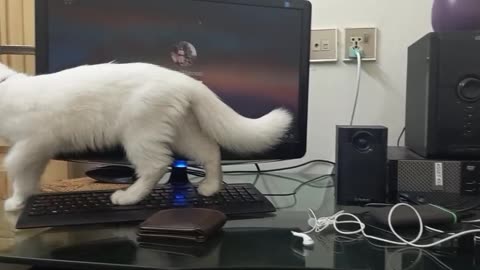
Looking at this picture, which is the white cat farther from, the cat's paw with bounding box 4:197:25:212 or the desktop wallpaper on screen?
the desktop wallpaper on screen

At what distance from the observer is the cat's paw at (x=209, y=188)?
3.09 ft

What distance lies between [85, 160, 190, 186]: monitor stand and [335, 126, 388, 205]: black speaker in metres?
0.37

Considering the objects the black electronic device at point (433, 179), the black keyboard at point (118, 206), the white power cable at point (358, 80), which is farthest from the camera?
the white power cable at point (358, 80)

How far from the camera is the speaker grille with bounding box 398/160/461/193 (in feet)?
3.29

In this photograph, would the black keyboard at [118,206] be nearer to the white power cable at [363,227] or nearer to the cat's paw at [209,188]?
the cat's paw at [209,188]

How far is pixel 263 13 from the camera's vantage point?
1.11 metres

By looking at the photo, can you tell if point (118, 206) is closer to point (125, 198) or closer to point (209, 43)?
point (125, 198)

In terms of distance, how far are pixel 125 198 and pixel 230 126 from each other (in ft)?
0.77

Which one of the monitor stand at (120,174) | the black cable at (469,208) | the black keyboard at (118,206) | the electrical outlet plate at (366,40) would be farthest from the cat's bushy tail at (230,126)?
the electrical outlet plate at (366,40)

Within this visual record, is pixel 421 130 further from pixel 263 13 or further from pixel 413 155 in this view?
pixel 263 13

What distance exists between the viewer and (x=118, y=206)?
0.86m

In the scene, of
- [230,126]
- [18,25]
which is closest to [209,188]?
[230,126]

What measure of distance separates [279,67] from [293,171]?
486 millimetres

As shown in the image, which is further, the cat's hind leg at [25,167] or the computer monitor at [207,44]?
the computer monitor at [207,44]
